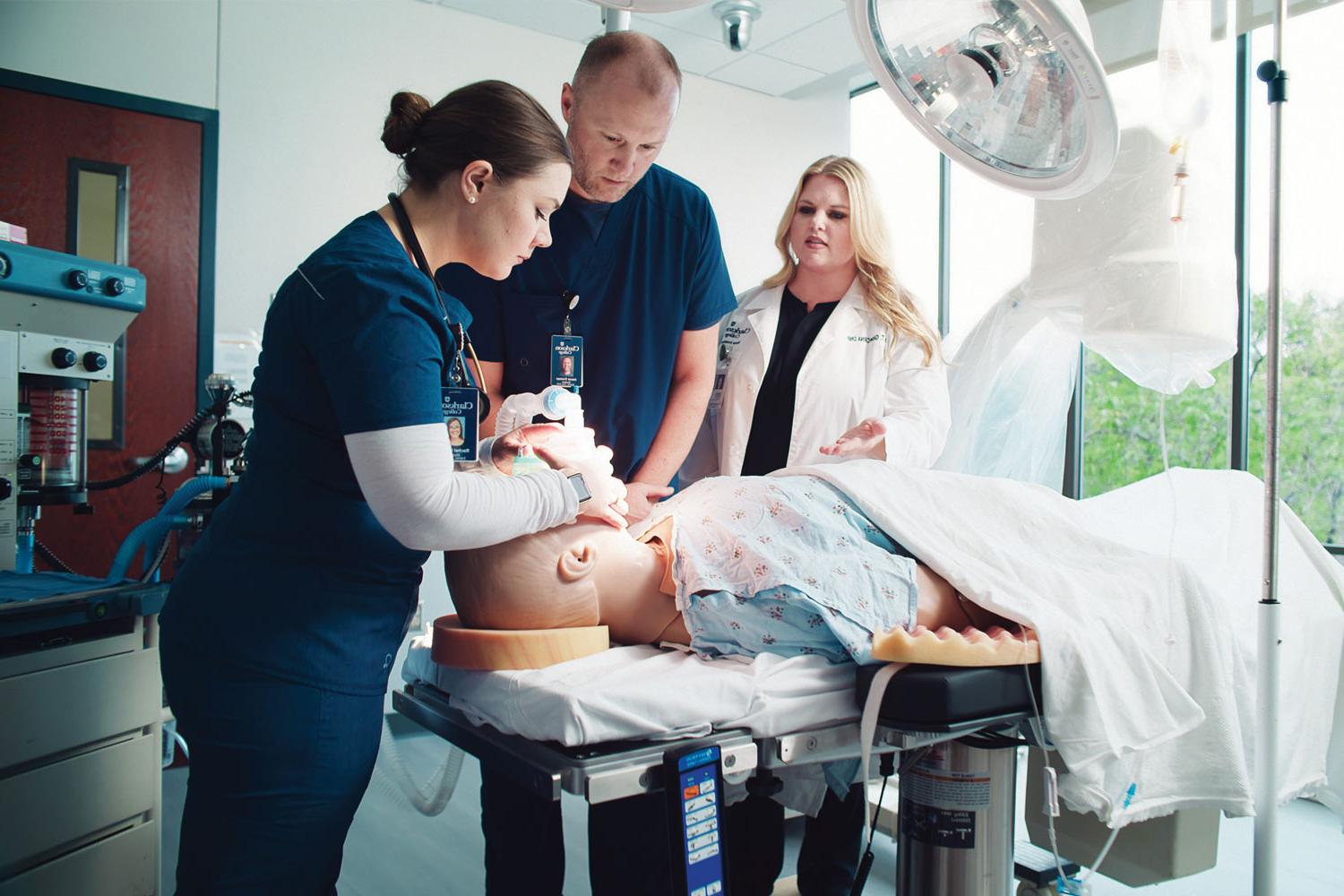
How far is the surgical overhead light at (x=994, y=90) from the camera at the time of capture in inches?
48.6

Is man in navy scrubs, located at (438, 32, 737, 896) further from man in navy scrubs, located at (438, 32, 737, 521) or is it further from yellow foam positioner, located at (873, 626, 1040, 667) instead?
yellow foam positioner, located at (873, 626, 1040, 667)

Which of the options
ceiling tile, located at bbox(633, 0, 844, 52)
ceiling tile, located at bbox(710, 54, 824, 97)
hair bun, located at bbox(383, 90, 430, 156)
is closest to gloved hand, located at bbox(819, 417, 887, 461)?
hair bun, located at bbox(383, 90, 430, 156)

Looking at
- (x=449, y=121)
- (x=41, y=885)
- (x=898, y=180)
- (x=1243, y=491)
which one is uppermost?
(x=898, y=180)

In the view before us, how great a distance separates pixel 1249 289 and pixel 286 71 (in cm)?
342

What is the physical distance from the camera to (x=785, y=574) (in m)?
1.27

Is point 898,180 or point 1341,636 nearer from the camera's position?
point 1341,636

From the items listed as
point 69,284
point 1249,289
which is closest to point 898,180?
point 1249,289

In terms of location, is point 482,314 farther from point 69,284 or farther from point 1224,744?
point 1224,744

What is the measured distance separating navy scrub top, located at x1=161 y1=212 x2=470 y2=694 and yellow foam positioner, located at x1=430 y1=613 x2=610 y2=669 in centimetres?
12

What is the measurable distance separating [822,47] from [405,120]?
349 centimetres

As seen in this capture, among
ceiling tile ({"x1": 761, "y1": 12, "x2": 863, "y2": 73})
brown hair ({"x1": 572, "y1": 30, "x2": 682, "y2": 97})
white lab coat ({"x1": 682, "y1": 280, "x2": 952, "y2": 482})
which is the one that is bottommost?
white lab coat ({"x1": 682, "y1": 280, "x2": 952, "y2": 482})

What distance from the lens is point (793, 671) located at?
118 centimetres

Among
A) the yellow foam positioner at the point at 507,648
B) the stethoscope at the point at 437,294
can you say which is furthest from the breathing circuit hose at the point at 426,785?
the stethoscope at the point at 437,294

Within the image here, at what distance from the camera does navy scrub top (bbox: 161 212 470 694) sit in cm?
101
